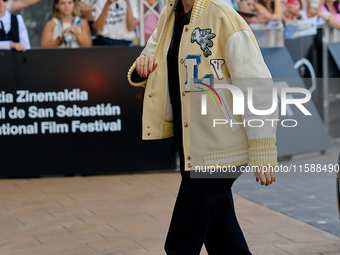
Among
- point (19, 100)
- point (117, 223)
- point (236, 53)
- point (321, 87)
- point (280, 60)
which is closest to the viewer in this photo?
point (236, 53)

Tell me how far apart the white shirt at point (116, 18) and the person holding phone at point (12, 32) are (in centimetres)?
91

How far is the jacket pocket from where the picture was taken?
2.58 metres

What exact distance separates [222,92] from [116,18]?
474cm

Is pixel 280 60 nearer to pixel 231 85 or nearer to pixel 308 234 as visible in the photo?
pixel 308 234

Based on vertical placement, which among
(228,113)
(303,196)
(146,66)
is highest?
(146,66)

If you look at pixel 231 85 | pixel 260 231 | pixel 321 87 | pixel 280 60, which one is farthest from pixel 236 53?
pixel 321 87

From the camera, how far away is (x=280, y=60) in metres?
8.52

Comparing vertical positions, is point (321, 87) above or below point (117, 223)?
above

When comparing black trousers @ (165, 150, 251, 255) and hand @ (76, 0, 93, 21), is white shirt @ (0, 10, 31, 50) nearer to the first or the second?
hand @ (76, 0, 93, 21)

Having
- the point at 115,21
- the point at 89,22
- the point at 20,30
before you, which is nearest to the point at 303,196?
the point at 115,21

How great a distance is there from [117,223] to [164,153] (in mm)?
2198

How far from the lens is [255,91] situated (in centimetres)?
250

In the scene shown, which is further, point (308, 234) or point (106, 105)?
point (106, 105)

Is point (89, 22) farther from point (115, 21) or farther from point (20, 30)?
point (20, 30)
